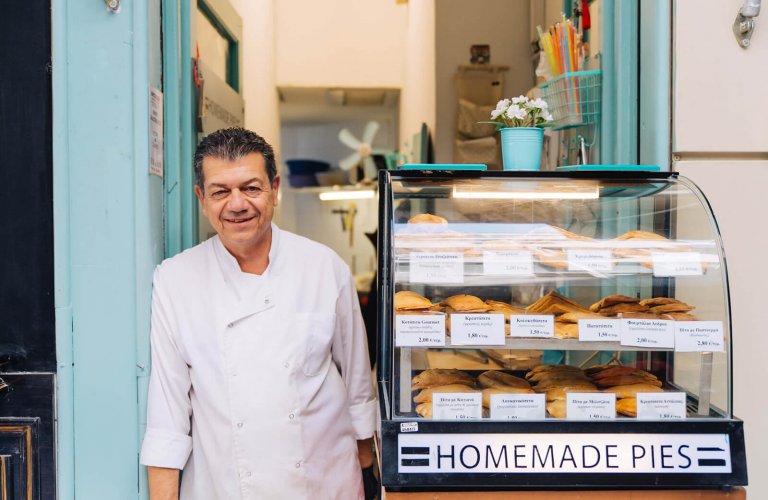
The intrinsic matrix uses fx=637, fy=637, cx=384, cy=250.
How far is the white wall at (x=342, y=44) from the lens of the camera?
7.11 meters

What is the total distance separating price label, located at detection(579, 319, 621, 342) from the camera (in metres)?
1.62

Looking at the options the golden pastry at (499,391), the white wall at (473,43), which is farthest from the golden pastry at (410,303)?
the white wall at (473,43)

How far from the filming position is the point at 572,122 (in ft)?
7.52

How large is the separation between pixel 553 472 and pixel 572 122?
127cm

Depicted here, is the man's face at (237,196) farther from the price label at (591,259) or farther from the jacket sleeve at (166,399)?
the price label at (591,259)

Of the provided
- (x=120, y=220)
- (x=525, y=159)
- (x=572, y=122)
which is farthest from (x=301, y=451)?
(x=572, y=122)

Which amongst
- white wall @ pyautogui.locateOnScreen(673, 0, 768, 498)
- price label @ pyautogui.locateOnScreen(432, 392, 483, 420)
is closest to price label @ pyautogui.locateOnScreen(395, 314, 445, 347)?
price label @ pyautogui.locateOnScreen(432, 392, 483, 420)

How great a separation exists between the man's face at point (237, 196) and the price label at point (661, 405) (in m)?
Answer: 1.11

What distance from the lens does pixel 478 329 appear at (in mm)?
1600

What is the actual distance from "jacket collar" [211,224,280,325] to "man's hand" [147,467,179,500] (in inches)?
17.3

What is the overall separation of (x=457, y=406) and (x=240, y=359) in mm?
593

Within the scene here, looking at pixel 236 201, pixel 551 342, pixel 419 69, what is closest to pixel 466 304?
pixel 551 342

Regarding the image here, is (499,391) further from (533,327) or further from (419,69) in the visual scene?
(419,69)

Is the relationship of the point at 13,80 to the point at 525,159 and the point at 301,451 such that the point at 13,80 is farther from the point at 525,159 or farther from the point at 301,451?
the point at 525,159
